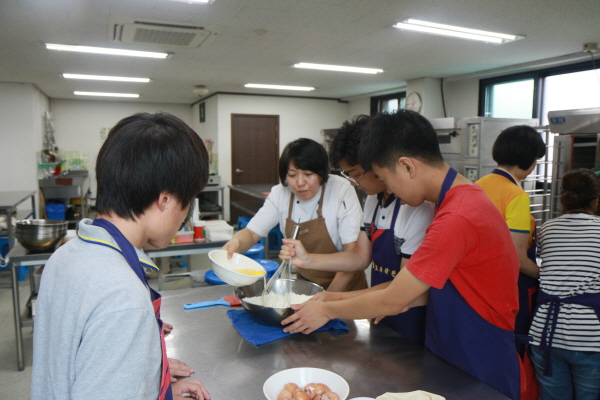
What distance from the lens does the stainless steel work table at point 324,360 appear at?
1165mm

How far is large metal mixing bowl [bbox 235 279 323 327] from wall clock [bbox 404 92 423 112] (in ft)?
17.4

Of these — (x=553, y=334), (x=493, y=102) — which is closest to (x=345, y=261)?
(x=553, y=334)

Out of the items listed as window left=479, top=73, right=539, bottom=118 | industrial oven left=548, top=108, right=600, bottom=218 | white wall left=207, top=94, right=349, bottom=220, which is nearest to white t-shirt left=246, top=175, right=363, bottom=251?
industrial oven left=548, top=108, right=600, bottom=218

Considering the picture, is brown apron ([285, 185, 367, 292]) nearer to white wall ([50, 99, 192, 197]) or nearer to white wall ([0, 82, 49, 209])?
white wall ([0, 82, 49, 209])

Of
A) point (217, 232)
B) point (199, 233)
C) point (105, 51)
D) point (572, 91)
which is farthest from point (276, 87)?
point (199, 233)

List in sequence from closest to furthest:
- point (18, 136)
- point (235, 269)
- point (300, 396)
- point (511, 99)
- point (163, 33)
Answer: point (300, 396) → point (235, 269) → point (163, 33) → point (511, 99) → point (18, 136)

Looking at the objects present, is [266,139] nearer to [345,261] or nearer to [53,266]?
[345,261]

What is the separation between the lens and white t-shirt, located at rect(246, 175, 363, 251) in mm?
2164

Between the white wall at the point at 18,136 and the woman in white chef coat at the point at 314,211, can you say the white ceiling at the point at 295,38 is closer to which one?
the white wall at the point at 18,136

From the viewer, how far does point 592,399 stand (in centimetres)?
190

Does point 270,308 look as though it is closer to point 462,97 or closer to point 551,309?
point 551,309

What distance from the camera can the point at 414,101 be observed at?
661cm

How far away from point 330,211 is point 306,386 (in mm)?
1216

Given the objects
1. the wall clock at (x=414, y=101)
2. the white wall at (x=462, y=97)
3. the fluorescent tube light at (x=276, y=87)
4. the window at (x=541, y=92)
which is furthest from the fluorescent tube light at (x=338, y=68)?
the fluorescent tube light at (x=276, y=87)
